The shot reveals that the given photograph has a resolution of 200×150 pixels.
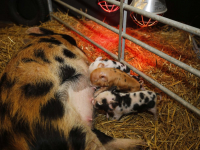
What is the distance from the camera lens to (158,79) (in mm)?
2789

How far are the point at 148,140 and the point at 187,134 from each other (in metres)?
0.49

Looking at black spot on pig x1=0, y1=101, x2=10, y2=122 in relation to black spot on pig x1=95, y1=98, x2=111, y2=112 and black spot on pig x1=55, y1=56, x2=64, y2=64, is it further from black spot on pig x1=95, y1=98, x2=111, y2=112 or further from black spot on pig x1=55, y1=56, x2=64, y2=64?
black spot on pig x1=95, y1=98, x2=111, y2=112

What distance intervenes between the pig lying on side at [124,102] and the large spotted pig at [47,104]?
14 centimetres

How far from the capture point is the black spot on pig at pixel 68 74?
190cm

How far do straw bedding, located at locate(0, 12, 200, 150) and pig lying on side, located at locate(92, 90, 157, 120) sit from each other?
0.82 ft

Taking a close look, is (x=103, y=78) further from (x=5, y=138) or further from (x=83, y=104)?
(x=5, y=138)

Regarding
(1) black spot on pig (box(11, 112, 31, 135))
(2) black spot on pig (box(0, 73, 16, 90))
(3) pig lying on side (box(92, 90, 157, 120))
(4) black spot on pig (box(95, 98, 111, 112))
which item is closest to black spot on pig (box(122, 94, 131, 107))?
(3) pig lying on side (box(92, 90, 157, 120))

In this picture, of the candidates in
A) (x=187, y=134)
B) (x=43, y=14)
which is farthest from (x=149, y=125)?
(x=43, y=14)

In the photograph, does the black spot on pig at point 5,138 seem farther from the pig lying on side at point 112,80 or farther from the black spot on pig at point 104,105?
the pig lying on side at point 112,80

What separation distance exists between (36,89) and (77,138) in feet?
1.86

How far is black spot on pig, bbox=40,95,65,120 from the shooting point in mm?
1535

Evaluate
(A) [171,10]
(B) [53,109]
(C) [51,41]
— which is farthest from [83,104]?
(A) [171,10]

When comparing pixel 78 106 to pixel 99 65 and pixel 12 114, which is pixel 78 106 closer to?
pixel 12 114

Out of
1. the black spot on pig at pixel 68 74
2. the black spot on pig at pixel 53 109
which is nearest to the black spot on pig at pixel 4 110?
the black spot on pig at pixel 53 109
